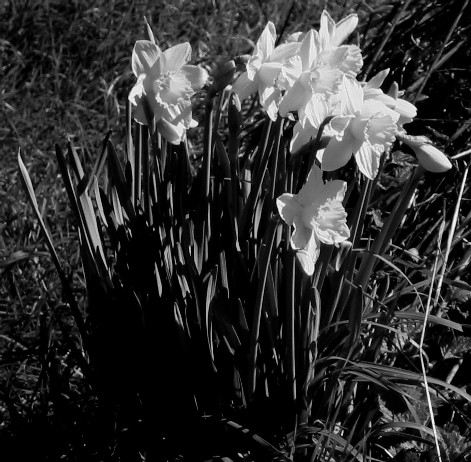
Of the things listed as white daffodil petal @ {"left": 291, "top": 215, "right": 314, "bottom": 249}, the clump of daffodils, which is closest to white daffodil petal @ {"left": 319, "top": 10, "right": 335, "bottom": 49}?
the clump of daffodils

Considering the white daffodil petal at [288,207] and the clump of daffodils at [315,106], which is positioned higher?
the clump of daffodils at [315,106]

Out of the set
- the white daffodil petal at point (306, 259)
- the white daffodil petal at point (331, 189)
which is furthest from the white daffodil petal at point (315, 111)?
the white daffodil petal at point (306, 259)

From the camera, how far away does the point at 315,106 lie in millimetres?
1300

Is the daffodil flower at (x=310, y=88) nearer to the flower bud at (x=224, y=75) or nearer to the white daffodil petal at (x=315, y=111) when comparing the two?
the white daffodil petal at (x=315, y=111)

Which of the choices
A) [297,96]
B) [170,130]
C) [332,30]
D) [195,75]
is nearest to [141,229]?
[170,130]

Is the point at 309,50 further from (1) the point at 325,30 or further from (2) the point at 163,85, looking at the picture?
(2) the point at 163,85

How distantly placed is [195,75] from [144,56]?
0.10m

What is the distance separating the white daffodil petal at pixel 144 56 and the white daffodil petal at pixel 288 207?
0.37m

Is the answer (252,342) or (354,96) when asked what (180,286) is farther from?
(354,96)

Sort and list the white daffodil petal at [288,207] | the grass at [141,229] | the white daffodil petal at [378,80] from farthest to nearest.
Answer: the grass at [141,229] < the white daffodil petal at [378,80] < the white daffodil petal at [288,207]

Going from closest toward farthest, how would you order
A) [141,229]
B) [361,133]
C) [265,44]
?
[361,133] → [265,44] → [141,229]

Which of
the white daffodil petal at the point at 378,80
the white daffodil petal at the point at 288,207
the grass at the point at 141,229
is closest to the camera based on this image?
the white daffodil petal at the point at 288,207

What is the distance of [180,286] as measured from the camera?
57.9 inches

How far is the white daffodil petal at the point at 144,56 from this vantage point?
1377 millimetres
